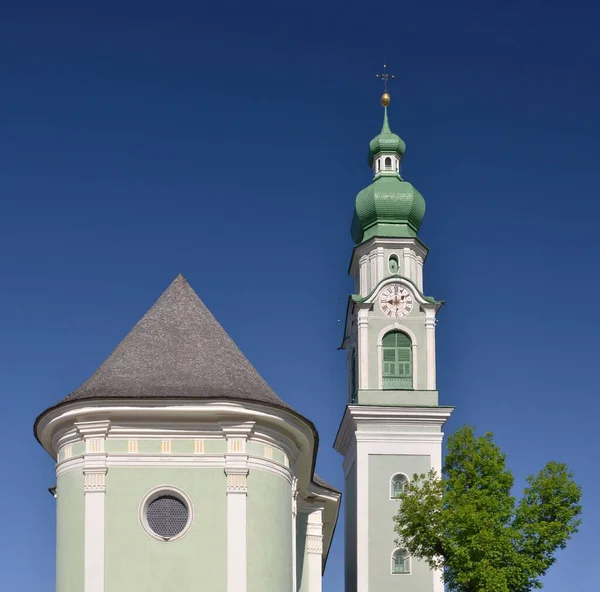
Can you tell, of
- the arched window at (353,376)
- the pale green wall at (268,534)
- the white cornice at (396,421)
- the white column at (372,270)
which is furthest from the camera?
the white column at (372,270)

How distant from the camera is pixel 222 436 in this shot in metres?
29.4

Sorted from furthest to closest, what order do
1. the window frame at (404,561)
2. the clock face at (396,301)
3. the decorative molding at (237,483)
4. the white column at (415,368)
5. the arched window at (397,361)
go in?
1. the clock face at (396,301)
2. the arched window at (397,361)
3. the white column at (415,368)
4. the window frame at (404,561)
5. the decorative molding at (237,483)

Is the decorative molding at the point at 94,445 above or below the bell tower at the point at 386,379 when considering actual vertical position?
below

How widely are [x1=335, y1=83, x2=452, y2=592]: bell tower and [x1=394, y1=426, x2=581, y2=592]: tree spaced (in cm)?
975

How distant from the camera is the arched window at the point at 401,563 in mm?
49750

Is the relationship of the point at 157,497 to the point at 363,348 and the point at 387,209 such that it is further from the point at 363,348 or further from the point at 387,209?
the point at 387,209

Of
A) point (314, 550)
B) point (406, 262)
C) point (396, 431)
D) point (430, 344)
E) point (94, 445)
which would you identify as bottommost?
point (314, 550)

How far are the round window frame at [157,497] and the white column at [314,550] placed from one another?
759cm

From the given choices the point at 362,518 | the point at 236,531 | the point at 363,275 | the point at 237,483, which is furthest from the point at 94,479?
the point at 363,275

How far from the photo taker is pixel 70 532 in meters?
29.0

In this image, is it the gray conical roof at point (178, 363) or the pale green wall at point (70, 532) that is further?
the gray conical roof at point (178, 363)

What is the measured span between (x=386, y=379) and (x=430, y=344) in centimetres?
224

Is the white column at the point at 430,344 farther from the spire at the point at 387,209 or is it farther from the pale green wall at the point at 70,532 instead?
the pale green wall at the point at 70,532

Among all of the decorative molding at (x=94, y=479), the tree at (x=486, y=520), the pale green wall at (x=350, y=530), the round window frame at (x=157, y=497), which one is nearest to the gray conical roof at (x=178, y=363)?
the decorative molding at (x=94, y=479)
